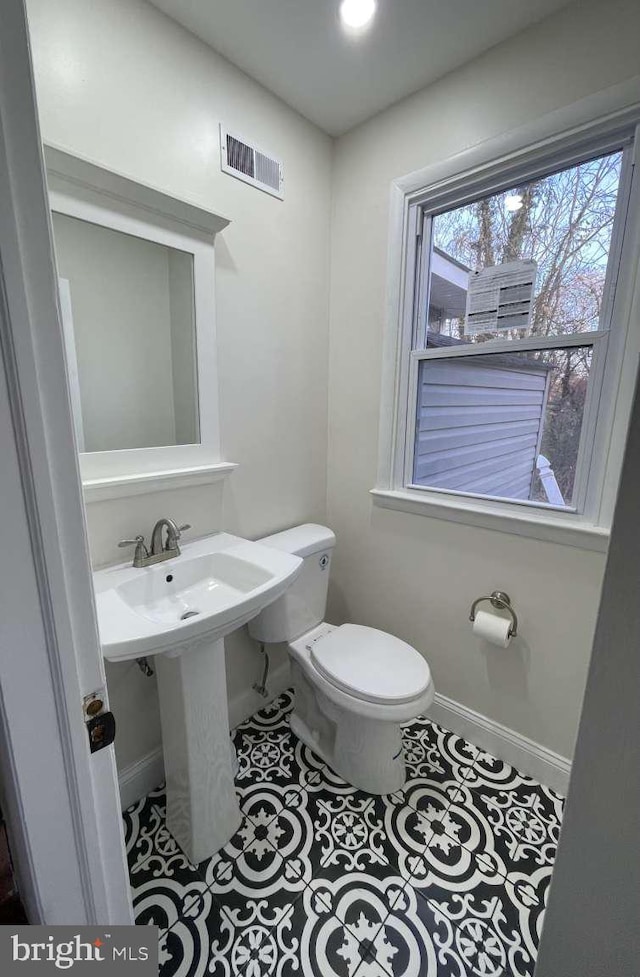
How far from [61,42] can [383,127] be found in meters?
1.10

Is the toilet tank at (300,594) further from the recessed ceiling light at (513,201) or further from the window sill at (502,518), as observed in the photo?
the recessed ceiling light at (513,201)

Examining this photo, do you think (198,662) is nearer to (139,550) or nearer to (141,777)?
(139,550)

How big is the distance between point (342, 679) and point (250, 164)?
1.87 meters

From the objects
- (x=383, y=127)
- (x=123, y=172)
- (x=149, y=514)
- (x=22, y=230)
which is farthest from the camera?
(x=383, y=127)

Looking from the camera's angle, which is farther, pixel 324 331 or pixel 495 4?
pixel 324 331

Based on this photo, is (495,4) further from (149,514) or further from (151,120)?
(149,514)

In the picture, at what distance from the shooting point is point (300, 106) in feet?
5.16

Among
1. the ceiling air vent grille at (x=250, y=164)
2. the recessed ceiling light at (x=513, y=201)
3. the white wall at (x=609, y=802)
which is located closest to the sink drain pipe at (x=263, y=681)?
the white wall at (x=609, y=802)

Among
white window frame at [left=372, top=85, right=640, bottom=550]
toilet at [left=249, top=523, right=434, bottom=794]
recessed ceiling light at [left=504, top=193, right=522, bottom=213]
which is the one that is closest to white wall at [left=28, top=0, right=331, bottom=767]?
toilet at [left=249, top=523, right=434, bottom=794]

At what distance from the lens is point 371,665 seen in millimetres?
1493

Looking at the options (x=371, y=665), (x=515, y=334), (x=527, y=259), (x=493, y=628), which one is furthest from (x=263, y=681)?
(x=527, y=259)

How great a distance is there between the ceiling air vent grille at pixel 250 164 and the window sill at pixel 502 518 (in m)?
1.28

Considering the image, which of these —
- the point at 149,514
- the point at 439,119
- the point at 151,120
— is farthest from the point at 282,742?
the point at 439,119

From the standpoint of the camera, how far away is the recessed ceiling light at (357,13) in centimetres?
118
